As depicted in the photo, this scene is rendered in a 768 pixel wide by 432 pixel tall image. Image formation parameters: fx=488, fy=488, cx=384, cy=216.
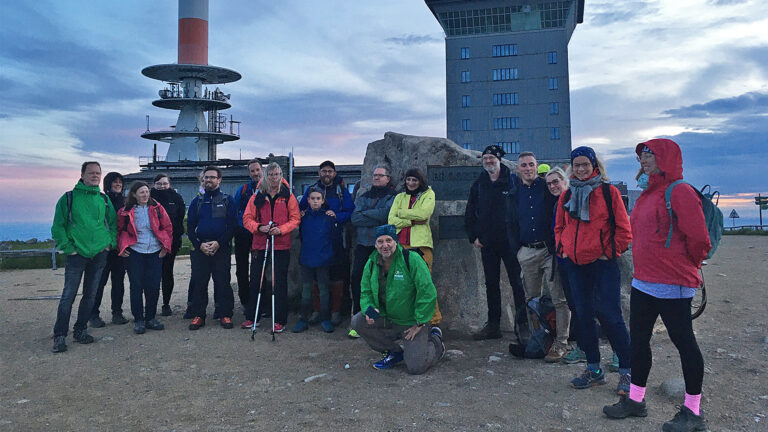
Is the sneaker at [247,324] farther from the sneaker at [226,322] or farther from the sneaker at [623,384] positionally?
the sneaker at [623,384]

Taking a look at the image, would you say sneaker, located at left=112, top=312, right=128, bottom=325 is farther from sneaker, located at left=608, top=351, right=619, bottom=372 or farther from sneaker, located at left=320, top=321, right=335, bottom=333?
sneaker, located at left=608, top=351, right=619, bottom=372

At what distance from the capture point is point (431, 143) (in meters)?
7.68

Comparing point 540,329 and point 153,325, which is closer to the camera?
point 540,329

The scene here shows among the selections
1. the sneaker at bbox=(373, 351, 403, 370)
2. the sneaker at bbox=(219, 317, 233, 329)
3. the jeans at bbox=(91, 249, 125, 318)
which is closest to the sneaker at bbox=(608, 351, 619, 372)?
the sneaker at bbox=(373, 351, 403, 370)

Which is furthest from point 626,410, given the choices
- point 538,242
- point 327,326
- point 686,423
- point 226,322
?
point 226,322

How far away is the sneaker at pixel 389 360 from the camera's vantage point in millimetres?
5434

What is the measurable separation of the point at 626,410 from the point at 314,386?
9.28 feet

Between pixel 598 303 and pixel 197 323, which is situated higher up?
pixel 598 303

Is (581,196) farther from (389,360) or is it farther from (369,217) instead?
(369,217)

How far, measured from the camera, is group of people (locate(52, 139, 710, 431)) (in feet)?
12.2

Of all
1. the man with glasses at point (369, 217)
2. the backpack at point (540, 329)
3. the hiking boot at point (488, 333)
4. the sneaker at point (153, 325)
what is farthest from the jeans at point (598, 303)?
the sneaker at point (153, 325)

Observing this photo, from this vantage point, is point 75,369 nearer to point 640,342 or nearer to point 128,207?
point 128,207

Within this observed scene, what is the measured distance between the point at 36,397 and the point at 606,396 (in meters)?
5.42

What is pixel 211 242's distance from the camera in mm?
7266
